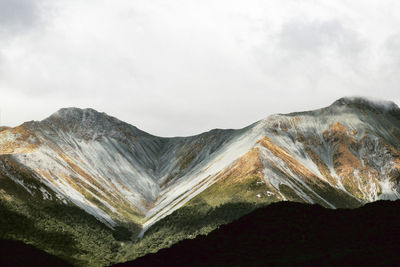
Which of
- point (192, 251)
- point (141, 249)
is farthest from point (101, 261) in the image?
point (192, 251)

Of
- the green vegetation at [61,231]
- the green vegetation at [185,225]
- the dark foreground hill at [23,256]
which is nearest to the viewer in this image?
the dark foreground hill at [23,256]

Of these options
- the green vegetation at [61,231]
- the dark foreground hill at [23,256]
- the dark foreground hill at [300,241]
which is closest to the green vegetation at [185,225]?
the green vegetation at [61,231]

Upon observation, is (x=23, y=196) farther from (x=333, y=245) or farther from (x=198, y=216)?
(x=333, y=245)

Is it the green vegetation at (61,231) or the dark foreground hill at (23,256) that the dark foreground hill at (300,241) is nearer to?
the dark foreground hill at (23,256)

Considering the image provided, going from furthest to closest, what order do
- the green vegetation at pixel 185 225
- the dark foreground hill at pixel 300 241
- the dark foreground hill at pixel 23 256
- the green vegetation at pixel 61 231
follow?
the green vegetation at pixel 185 225
the green vegetation at pixel 61 231
the dark foreground hill at pixel 23 256
the dark foreground hill at pixel 300 241

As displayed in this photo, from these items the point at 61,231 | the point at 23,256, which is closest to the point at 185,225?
the point at 61,231

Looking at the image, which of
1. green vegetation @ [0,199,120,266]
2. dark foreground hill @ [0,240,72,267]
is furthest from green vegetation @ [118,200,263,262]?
dark foreground hill @ [0,240,72,267]
